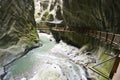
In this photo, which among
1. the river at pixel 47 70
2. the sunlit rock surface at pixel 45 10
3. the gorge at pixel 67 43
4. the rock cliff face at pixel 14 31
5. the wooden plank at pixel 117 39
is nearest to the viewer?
the wooden plank at pixel 117 39

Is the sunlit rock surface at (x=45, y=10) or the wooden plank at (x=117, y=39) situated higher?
the wooden plank at (x=117, y=39)

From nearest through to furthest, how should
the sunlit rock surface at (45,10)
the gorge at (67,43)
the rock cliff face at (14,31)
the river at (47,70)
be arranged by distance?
1. the river at (47,70)
2. the gorge at (67,43)
3. the rock cliff face at (14,31)
4. the sunlit rock surface at (45,10)

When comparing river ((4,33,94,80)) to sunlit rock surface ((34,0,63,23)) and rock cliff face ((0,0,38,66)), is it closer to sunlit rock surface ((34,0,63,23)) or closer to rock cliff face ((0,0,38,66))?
rock cliff face ((0,0,38,66))

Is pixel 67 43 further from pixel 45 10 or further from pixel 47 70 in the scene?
pixel 45 10

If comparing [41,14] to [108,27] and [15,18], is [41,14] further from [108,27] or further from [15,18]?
[108,27]

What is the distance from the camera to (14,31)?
70.1 ft

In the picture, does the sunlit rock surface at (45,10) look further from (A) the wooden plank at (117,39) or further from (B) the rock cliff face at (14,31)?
(A) the wooden plank at (117,39)

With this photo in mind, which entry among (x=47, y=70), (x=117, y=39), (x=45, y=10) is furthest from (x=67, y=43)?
(x=45, y=10)

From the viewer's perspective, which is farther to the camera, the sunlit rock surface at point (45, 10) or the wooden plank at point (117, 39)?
the sunlit rock surface at point (45, 10)

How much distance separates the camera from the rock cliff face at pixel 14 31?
60.6ft

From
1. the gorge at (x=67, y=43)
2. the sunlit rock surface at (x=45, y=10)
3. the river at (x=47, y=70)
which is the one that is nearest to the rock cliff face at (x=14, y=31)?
the gorge at (x=67, y=43)

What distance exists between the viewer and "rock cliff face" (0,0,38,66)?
1846cm

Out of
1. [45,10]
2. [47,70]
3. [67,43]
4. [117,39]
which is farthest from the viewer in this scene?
[45,10]

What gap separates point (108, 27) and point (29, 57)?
31.5ft
